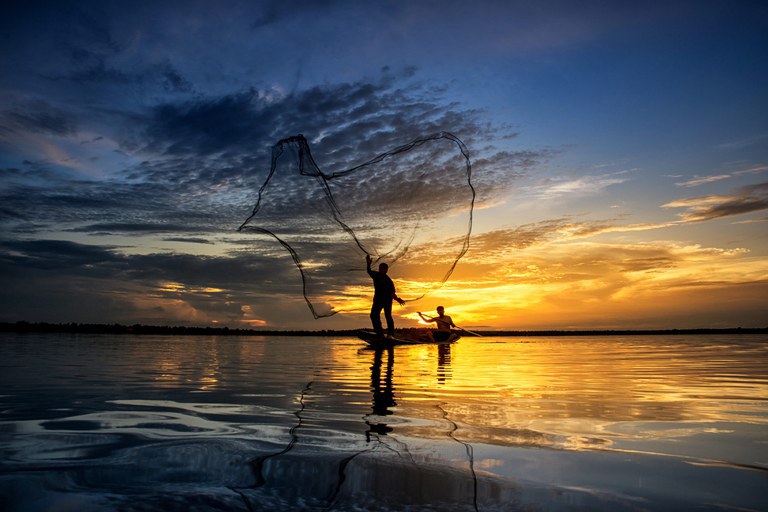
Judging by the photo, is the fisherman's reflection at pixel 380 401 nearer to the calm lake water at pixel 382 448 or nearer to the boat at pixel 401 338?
the calm lake water at pixel 382 448

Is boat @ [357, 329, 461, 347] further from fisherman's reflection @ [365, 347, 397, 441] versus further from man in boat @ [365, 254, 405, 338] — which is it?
fisherman's reflection @ [365, 347, 397, 441]

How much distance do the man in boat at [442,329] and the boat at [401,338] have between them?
4.8 inches

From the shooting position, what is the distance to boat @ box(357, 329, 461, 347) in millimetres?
27047

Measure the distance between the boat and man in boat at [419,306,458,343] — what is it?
0.12 m

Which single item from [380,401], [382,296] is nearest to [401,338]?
[382,296]

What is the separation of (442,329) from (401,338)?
3.88 m

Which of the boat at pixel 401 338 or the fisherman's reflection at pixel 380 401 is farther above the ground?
the boat at pixel 401 338

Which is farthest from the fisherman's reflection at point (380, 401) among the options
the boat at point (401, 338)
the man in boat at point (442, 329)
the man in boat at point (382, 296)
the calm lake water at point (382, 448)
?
the man in boat at point (442, 329)

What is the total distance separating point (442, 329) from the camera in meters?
32.6

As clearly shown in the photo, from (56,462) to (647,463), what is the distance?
5173 millimetres

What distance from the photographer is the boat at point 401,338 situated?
2705cm

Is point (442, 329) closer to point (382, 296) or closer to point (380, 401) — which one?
point (382, 296)

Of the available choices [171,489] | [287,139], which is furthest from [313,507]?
[287,139]

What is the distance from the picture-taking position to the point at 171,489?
3.76m
